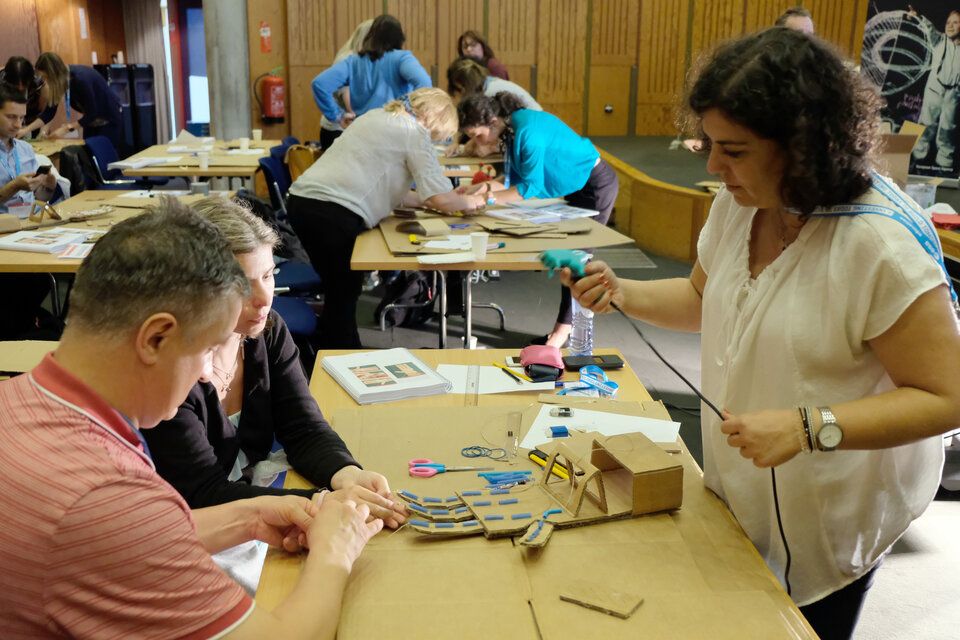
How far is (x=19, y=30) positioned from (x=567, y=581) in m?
9.93

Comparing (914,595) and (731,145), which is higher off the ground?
(731,145)

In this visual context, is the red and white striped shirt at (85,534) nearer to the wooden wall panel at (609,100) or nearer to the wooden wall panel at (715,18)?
the wooden wall panel at (609,100)

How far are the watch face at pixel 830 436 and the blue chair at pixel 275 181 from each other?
4.45 metres

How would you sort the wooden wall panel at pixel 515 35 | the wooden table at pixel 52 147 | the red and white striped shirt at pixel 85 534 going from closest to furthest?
the red and white striped shirt at pixel 85 534 < the wooden table at pixel 52 147 < the wooden wall panel at pixel 515 35

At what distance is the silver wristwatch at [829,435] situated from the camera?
52.1 inches

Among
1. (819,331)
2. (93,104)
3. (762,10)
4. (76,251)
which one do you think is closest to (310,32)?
(93,104)

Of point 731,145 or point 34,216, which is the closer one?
point 731,145

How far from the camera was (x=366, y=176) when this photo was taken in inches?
155

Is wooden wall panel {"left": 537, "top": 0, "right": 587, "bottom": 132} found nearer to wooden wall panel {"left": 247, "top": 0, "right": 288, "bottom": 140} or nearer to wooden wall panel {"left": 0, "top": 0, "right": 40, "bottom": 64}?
wooden wall panel {"left": 247, "top": 0, "right": 288, "bottom": 140}

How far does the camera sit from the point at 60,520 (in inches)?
35.8

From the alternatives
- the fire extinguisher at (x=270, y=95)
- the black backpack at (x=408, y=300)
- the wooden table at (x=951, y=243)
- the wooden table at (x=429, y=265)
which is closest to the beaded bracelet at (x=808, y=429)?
the wooden table at (x=429, y=265)

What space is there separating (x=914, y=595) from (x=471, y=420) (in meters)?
1.78

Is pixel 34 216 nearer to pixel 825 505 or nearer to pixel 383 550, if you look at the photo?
pixel 383 550

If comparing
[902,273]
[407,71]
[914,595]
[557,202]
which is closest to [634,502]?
[902,273]
